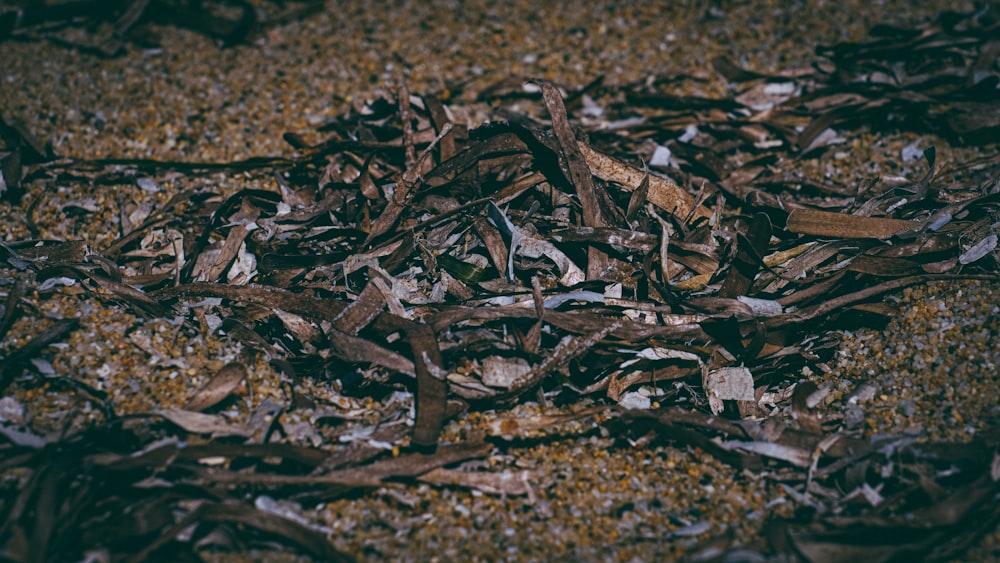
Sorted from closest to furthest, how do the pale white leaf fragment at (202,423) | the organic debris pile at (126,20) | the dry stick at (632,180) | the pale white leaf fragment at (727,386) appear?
the pale white leaf fragment at (202,423) → the pale white leaf fragment at (727,386) → the dry stick at (632,180) → the organic debris pile at (126,20)

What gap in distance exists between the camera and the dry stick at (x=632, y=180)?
2.33 meters

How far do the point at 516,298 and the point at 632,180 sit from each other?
61cm

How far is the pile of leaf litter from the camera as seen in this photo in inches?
67.1

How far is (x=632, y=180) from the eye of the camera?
7.66 ft

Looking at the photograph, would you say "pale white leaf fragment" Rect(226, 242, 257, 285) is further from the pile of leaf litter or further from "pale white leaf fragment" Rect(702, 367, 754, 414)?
"pale white leaf fragment" Rect(702, 367, 754, 414)

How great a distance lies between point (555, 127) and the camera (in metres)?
2.33

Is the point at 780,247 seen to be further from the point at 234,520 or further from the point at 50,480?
the point at 50,480

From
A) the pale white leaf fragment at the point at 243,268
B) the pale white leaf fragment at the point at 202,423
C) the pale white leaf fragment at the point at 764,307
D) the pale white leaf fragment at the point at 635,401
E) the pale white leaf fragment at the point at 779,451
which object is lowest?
the pale white leaf fragment at the point at 202,423

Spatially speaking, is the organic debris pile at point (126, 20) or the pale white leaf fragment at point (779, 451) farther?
the organic debris pile at point (126, 20)

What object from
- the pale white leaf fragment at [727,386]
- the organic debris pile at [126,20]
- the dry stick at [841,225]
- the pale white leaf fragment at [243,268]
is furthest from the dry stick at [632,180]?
the organic debris pile at [126,20]

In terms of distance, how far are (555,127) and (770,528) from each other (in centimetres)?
138

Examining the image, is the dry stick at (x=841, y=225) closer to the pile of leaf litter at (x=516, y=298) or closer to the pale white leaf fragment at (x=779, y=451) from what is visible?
the pile of leaf litter at (x=516, y=298)

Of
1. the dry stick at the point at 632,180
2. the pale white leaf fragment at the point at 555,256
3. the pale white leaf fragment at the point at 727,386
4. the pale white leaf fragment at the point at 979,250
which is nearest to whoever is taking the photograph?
the pale white leaf fragment at the point at 727,386

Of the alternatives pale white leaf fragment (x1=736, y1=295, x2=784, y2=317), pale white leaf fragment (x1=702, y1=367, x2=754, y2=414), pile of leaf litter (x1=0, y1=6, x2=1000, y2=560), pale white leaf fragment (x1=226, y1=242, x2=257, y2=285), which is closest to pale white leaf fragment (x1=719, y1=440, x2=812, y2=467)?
pile of leaf litter (x1=0, y1=6, x2=1000, y2=560)
